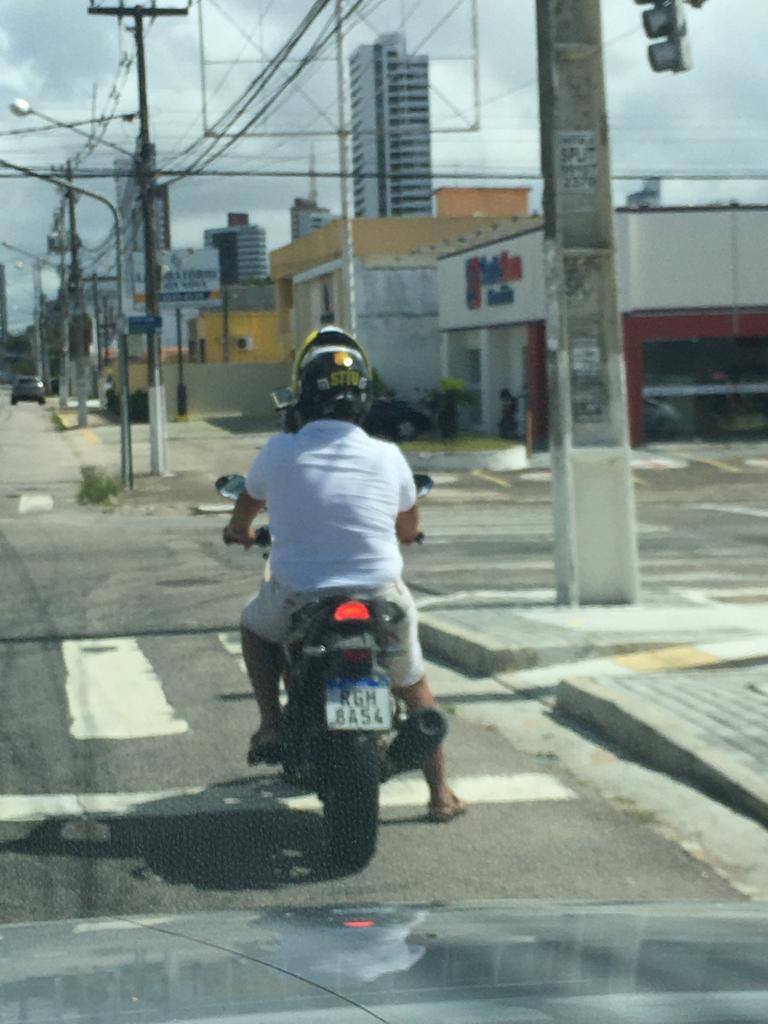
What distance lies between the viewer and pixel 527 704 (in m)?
8.92

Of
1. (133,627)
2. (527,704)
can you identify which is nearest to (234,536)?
(527,704)

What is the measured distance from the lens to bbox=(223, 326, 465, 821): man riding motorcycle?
6.17 meters

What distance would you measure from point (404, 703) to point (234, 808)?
84cm

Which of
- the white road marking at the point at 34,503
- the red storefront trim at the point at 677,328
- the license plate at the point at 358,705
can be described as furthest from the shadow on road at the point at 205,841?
the red storefront trim at the point at 677,328

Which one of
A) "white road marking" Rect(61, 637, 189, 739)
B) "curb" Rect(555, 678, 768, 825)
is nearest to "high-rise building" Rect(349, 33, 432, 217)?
"white road marking" Rect(61, 637, 189, 739)

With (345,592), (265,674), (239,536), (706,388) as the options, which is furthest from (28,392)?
(345,592)

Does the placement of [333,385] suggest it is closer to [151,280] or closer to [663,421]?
[151,280]

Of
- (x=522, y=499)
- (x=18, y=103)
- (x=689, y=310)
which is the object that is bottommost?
(x=522, y=499)

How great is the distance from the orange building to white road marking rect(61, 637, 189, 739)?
172ft

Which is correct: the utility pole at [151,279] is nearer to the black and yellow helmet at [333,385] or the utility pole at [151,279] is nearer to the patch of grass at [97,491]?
the patch of grass at [97,491]

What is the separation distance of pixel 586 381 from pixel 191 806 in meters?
5.31

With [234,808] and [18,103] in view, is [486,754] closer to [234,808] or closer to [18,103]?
[234,808]

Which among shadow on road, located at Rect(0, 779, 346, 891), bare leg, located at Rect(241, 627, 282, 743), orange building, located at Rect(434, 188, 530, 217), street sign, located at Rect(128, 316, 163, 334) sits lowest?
shadow on road, located at Rect(0, 779, 346, 891)

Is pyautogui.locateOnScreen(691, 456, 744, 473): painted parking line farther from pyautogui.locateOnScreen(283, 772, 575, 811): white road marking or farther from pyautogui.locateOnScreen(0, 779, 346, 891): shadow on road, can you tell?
pyautogui.locateOnScreen(0, 779, 346, 891): shadow on road
